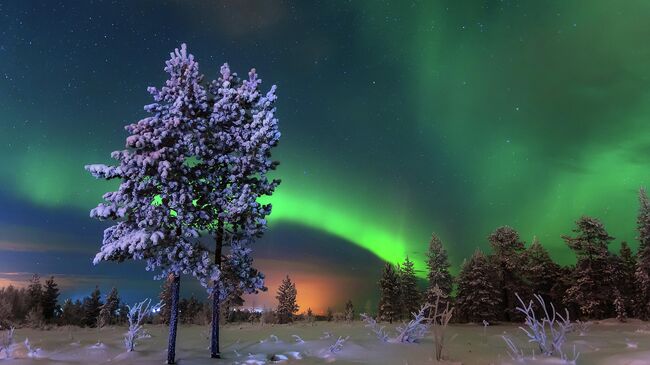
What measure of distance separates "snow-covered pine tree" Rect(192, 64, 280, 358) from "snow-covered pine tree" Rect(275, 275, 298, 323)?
94.2ft

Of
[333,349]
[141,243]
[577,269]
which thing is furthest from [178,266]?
[577,269]

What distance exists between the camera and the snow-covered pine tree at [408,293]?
41344 mm

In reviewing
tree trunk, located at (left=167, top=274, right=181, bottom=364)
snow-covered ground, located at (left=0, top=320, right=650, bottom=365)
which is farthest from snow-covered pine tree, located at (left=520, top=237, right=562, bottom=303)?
tree trunk, located at (left=167, top=274, right=181, bottom=364)

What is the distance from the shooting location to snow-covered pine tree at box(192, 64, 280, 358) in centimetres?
1546

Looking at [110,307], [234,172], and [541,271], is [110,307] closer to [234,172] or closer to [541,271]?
[234,172]

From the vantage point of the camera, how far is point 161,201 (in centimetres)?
1470

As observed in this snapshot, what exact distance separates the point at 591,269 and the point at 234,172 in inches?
1224

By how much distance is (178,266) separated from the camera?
14414 millimetres

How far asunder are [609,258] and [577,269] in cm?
244

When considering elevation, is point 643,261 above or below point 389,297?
above

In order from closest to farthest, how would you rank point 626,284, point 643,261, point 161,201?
point 161,201 < point 643,261 < point 626,284

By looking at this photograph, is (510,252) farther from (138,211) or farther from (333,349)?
(138,211)

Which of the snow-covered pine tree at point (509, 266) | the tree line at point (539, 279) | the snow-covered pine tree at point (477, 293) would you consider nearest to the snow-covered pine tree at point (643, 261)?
the tree line at point (539, 279)

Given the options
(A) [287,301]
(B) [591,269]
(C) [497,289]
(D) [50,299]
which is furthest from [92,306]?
(B) [591,269]
